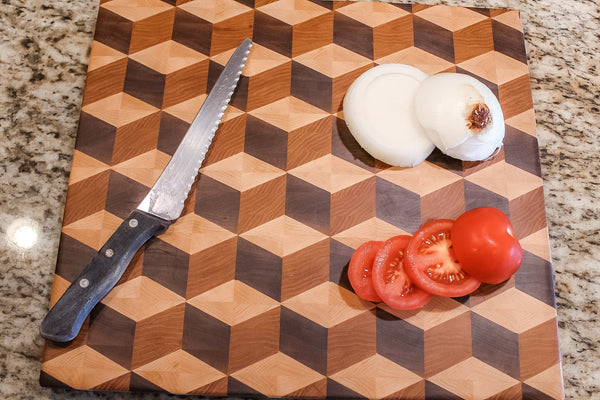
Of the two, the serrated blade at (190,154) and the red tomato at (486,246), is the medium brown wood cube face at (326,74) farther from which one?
the red tomato at (486,246)

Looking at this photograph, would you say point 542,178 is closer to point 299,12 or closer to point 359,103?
point 359,103

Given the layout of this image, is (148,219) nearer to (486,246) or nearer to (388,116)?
(388,116)

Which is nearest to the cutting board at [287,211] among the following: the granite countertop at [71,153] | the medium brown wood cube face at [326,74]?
the medium brown wood cube face at [326,74]

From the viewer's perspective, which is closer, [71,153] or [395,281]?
[395,281]

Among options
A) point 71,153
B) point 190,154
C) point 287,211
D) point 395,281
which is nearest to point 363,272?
point 395,281

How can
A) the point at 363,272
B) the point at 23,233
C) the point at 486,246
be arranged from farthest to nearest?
1. the point at 23,233
2. the point at 363,272
3. the point at 486,246

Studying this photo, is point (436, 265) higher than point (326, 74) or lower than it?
lower

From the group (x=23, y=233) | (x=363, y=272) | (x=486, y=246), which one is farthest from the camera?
(x=23, y=233)
